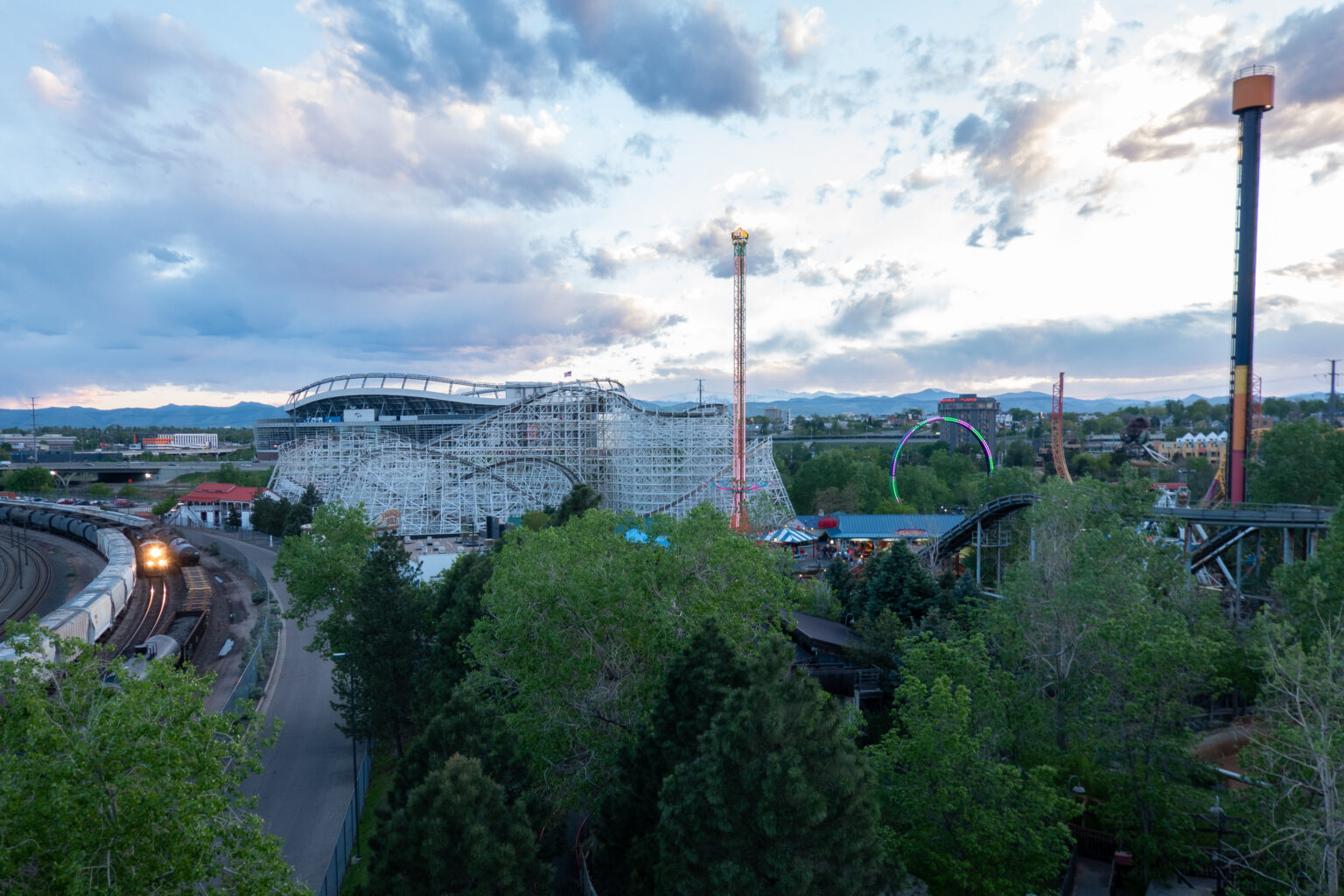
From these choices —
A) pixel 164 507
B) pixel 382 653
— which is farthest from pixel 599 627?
pixel 164 507

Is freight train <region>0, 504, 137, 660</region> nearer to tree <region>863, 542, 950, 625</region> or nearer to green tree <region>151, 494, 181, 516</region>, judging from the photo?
green tree <region>151, 494, 181, 516</region>

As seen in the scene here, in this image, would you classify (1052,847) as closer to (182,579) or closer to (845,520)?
(845,520)

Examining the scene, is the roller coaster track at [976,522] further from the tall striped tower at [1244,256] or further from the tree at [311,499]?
the tree at [311,499]

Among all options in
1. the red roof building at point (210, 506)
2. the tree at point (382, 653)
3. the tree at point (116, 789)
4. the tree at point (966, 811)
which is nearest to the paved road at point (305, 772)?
the tree at point (382, 653)

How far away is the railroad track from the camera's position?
31984mm

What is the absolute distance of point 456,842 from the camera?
889 cm

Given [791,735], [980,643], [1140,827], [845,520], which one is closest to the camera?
[791,735]

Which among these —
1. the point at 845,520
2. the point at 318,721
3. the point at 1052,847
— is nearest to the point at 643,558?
the point at 1052,847

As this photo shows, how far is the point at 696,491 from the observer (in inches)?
1860

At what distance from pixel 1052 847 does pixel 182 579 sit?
40361mm

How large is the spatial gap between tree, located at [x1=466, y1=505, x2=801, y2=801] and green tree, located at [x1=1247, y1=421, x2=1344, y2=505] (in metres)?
22.9

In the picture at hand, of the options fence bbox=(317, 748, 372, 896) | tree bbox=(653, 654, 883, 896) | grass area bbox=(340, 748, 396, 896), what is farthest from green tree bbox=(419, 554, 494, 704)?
tree bbox=(653, 654, 883, 896)

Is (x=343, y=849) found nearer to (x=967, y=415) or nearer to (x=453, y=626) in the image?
(x=453, y=626)

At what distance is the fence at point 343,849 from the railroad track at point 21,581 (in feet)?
70.6
